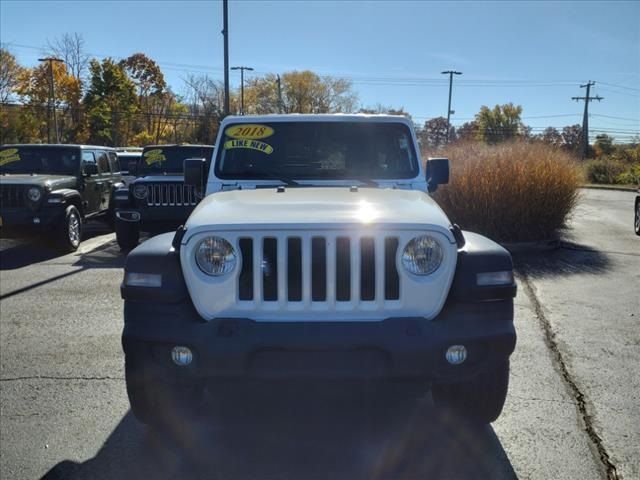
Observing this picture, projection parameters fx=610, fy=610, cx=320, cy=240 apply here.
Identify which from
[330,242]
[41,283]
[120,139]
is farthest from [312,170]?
[120,139]

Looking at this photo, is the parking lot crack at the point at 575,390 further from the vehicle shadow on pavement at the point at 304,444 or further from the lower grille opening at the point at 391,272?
the lower grille opening at the point at 391,272

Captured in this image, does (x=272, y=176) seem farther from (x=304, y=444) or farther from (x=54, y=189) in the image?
(x=54, y=189)

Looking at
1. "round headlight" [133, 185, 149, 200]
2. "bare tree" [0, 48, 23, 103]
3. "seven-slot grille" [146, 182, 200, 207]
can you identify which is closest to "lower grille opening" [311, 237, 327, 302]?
"seven-slot grille" [146, 182, 200, 207]

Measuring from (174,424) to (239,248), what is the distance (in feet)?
4.10

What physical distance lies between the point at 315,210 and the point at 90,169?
946 cm

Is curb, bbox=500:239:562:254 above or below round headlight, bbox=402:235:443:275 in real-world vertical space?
below

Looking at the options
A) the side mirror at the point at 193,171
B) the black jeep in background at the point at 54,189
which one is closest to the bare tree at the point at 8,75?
the black jeep in background at the point at 54,189

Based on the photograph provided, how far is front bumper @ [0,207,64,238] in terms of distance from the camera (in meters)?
9.99

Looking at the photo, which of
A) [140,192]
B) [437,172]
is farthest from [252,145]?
[140,192]

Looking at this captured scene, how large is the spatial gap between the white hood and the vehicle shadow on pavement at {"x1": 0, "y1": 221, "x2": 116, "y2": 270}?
6996 mm

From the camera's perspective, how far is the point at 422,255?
3.11m

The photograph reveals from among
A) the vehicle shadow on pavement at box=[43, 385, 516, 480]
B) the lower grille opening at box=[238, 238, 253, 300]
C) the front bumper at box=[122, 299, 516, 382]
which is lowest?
the vehicle shadow on pavement at box=[43, 385, 516, 480]

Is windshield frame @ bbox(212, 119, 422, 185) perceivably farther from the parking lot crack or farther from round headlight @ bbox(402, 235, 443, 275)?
the parking lot crack

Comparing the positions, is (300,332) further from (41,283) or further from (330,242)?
(41,283)
